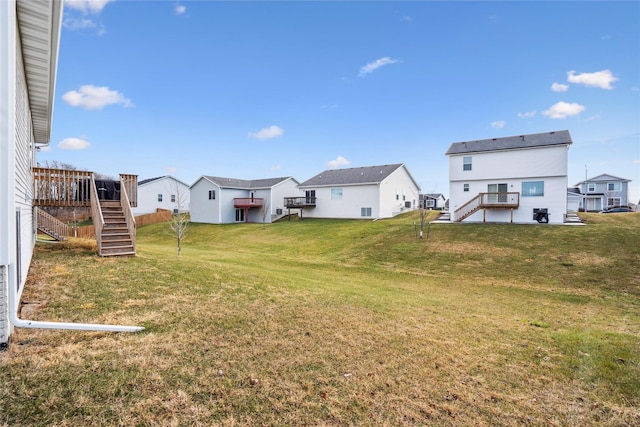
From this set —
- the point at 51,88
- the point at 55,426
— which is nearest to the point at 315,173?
the point at 51,88

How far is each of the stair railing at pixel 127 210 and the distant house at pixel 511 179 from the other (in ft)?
80.4

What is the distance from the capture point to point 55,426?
102 inches

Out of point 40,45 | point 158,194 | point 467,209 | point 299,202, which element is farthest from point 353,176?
point 40,45

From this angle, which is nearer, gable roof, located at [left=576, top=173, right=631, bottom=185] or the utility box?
the utility box

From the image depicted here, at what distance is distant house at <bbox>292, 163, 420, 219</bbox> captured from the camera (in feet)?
114

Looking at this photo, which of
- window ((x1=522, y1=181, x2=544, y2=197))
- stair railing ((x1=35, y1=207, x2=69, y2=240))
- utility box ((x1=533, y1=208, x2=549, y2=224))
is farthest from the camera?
window ((x1=522, y1=181, x2=544, y2=197))

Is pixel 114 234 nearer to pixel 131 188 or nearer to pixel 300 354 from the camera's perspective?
pixel 131 188

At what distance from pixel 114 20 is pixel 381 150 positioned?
35115 millimetres

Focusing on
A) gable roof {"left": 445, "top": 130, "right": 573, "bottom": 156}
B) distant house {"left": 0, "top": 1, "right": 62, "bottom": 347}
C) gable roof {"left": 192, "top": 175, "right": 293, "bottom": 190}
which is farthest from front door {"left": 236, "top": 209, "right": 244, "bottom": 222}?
distant house {"left": 0, "top": 1, "right": 62, "bottom": 347}

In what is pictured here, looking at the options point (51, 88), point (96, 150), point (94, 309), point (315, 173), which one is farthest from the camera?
point (315, 173)

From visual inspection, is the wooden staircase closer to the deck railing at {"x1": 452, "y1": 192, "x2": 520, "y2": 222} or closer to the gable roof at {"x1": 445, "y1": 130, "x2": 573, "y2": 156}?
the deck railing at {"x1": 452, "y1": 192, "x2": 520, "y2": 222}

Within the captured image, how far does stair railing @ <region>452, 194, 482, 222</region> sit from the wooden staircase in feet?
80.9

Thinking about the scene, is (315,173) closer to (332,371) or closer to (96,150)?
(96,150)

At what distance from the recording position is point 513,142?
2619 centimetres
